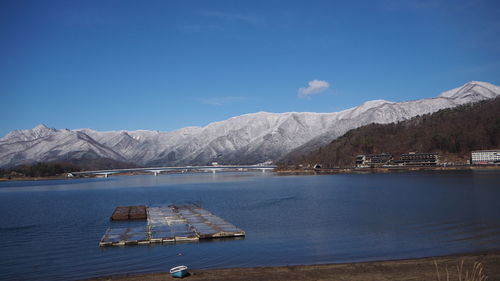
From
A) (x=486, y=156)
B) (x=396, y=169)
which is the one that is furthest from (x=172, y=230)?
(x=396, y=169)

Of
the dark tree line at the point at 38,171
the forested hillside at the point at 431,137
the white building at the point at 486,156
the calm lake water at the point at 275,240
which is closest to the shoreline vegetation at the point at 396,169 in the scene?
the white building at the point at 486,156

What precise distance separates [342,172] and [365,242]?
86.2m

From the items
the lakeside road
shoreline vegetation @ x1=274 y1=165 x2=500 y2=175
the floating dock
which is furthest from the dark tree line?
the lakeside road

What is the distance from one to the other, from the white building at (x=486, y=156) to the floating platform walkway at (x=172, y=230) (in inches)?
2964

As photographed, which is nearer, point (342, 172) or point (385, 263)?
point (385, 263)

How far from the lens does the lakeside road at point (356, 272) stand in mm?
12766

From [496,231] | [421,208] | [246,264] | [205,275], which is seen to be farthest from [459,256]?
[421,208]

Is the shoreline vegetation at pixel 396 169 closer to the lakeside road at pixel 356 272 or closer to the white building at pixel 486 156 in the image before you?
the white building at pixel 486 156

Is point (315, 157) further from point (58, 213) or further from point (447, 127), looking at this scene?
point (58, 213)

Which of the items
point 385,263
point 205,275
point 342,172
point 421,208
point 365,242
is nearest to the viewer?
point 205,275

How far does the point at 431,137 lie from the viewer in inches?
4200

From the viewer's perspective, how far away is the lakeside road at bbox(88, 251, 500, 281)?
12.8 meters

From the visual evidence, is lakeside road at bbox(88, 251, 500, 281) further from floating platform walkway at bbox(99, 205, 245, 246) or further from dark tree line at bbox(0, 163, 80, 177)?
dark tree line at bbox(0, 163, 80, 177)

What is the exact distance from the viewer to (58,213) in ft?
109
